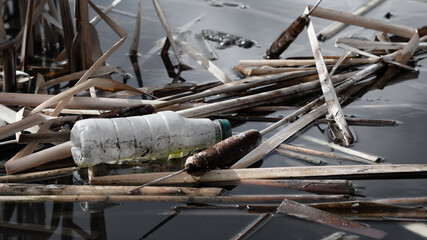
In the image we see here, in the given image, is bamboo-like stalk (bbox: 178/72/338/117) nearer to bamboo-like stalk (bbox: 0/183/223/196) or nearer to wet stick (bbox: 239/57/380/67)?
wet stick (bbox: 239/57/380/67)

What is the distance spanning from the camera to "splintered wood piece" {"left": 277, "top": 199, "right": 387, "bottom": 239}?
2.46m

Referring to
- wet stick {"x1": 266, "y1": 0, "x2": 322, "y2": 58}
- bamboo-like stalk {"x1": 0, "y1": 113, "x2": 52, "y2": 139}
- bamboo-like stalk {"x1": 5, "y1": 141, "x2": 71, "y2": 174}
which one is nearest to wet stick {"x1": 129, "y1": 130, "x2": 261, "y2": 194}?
bamboo-like stalk {"x1": 5, "y1": 141, "x2": 71, "y2": 174}

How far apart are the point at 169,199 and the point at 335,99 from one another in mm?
1412

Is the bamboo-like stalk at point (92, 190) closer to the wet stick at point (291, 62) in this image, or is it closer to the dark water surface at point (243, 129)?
the dark water surface at point (243, 129)

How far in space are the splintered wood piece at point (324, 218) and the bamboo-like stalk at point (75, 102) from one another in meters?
1.23

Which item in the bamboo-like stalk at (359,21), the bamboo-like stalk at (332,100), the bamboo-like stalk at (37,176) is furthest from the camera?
the bamboo-like stalk at (359,21)

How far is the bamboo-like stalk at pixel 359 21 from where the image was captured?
431 centimetres

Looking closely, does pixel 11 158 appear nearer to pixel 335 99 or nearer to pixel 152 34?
pixel 335 99

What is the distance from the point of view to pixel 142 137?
3.09 metres

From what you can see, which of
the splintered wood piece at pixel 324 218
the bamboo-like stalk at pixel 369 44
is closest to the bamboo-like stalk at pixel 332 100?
the bamboo-like stalk at pixel 369 44

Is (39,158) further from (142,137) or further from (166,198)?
(166,198)

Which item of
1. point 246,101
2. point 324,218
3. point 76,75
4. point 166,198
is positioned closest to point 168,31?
point 76,75

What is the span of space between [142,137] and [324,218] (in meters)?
1.03

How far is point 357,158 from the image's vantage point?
10.3 feet
